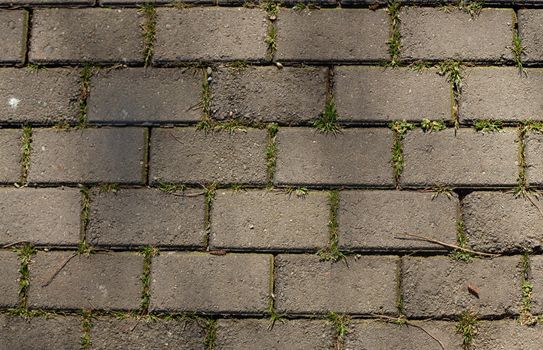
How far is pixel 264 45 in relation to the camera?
2.45m

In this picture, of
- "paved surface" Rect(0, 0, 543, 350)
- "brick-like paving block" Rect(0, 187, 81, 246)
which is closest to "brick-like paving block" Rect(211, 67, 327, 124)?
"paved surface" Rect(0, 0, 543, 350)

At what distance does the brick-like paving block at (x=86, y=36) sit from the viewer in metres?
2.46

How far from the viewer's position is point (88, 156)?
2408mm

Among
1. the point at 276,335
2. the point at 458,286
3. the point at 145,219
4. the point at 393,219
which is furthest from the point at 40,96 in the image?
the point at 458,286

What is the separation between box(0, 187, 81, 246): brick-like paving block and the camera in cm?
238

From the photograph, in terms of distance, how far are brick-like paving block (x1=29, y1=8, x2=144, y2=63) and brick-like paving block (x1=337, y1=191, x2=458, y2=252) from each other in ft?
A: 3.04

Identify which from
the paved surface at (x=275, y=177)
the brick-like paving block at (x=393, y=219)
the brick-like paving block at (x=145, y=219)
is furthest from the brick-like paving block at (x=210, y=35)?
the brick-like paving block at (x=393, y=219)

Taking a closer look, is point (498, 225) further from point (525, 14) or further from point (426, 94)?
point (525, 14)

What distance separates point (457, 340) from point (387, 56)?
1.01m

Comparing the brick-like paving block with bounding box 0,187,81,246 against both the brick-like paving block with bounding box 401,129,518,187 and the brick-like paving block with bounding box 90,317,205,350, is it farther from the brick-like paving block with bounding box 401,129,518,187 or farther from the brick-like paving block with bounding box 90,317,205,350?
the brick-like paving block with bounding box 401,129,518,187

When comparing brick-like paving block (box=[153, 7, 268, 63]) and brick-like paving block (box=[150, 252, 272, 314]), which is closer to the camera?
brick-like paving block (box=[150, 252, 272, 314])

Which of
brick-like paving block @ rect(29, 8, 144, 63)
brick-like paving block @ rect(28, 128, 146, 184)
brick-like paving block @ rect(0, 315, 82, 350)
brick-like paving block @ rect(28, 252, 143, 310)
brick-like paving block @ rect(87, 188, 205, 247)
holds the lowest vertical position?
brick-like paving block @ rect(0, 315, 82, 350)

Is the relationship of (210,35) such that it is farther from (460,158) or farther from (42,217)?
(460,158)

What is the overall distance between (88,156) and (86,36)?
1.45 ft
